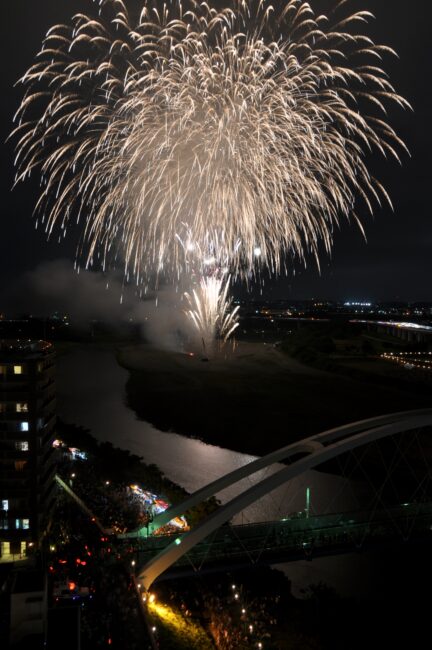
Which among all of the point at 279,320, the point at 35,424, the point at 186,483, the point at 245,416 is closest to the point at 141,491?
the point at 186,483

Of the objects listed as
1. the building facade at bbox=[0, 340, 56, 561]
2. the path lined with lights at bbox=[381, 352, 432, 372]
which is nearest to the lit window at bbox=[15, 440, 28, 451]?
the building facade at bbox=[0, 340, 56, 561]

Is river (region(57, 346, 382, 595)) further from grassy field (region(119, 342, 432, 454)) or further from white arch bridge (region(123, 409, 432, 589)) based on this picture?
white arch bridge (region(123, 409, 432, 589))

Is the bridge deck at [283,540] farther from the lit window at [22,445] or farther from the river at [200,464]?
the lit window at [22,445]

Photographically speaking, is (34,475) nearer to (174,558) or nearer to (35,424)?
(35,424)

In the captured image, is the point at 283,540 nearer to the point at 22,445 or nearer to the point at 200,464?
the point at 22,445

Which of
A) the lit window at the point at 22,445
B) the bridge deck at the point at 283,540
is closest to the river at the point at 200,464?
the bridge deck at the point at 283,540

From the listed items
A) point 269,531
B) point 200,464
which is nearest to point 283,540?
point 269,531
